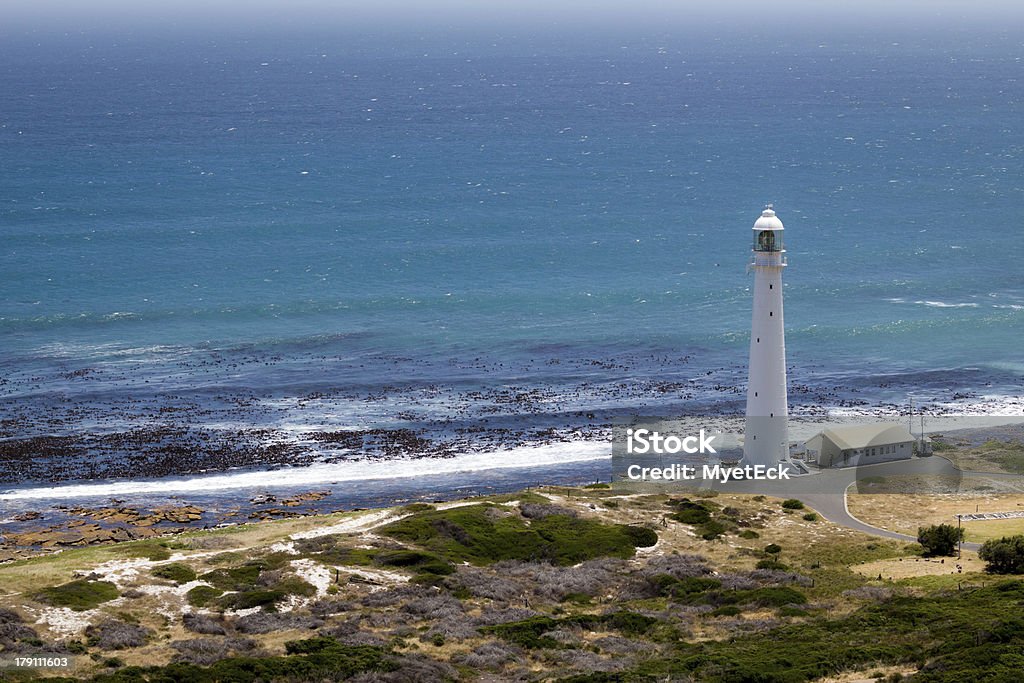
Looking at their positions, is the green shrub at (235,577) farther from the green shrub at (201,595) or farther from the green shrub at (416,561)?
the green shrub at (416,561)

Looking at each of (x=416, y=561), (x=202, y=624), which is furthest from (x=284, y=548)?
(x=202, y=624)

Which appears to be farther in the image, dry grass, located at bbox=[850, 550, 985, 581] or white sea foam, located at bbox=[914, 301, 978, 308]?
white sea foam, located at bbox=[914, 301, 978, 308]

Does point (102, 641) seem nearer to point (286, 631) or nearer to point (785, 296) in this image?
point (286, 631)

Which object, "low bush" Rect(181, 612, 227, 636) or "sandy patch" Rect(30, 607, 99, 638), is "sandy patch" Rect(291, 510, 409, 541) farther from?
"sandy patch" Rect(30, 607, 99, 638)

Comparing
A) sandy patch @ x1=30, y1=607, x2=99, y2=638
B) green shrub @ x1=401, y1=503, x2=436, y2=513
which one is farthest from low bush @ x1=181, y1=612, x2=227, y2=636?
green shrub @ x1=401, y1=503, x2=436, y2=513

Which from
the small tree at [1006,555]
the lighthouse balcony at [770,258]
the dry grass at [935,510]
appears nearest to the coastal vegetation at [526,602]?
→ the small tree at [1006,555]
